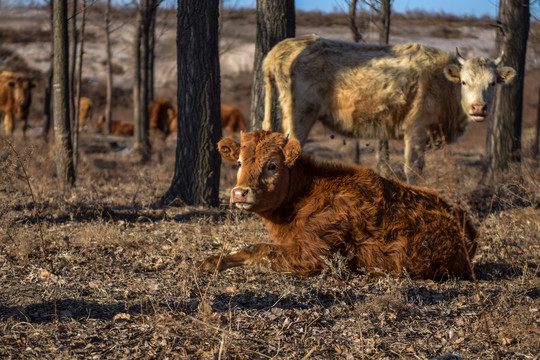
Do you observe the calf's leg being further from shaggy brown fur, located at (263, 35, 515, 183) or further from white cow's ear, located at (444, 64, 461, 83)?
white cow's ear, located at (444, 64, 461, 83)

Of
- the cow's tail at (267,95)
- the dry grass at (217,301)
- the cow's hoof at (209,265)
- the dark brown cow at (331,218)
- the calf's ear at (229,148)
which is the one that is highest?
the cow's tail at (267,95)

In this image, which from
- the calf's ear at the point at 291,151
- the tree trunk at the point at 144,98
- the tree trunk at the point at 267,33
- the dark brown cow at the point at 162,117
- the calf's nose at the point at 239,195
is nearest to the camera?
the calf's nose at the point at 239,195

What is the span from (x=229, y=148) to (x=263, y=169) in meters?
0.50

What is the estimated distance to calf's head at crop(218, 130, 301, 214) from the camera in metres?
4.97

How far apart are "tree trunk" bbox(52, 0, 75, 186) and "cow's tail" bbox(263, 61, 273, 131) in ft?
11.3

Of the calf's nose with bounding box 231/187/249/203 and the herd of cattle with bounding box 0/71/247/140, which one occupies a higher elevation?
the herd of cattle with bounding box 0/71/247/140

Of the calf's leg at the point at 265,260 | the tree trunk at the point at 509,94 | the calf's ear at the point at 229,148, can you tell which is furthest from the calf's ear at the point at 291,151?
the tree trunk at the point at 509,94

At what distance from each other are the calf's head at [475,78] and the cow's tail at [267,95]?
295cm

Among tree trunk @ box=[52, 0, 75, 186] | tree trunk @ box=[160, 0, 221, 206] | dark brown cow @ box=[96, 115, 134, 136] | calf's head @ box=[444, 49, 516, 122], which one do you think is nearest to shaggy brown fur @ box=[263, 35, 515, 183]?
calf's head @ box=[444, 49, 516, 122]

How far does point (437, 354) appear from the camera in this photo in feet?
12.6

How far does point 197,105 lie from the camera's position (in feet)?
27.2

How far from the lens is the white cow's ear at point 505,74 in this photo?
9245mm

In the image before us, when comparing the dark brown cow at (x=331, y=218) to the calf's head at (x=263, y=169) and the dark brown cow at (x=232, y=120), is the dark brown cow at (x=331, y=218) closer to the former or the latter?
the calf's head at (x=263, y=169)

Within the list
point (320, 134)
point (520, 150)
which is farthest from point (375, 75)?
point (320, 134)
